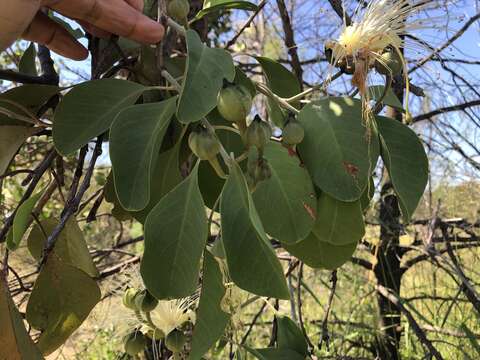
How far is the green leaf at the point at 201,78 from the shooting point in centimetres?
49

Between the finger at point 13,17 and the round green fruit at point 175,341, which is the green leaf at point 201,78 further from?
the round green fruit at point 175,341

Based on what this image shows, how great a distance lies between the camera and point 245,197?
510mm

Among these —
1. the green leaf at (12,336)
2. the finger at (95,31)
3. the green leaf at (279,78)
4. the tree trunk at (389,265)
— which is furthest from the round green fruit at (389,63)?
the tree trunk at (389,265)

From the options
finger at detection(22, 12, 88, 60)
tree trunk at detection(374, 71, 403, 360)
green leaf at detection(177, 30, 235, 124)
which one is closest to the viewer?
green leaf at detection(177, 30, 235, 124)

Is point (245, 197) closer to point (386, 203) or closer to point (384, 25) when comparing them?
point (384, 25)

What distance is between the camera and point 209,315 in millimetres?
579

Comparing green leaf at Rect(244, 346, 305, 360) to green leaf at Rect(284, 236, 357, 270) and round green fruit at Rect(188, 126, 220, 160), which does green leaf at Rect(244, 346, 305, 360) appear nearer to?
green leaf at Rect(284, 236, 357, 270)

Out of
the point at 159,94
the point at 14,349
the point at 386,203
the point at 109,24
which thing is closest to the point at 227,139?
the point at 159,94

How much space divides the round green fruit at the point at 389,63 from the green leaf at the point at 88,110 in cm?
29

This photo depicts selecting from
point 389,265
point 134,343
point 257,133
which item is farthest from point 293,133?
point 389,265

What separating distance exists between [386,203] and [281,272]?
1.16m

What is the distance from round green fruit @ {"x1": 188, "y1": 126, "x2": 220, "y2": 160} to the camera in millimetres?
531

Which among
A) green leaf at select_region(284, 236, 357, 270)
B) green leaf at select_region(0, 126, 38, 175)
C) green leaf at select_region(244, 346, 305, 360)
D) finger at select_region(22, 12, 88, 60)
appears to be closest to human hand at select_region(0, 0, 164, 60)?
finger at select_region(22, 12, 88, 60)

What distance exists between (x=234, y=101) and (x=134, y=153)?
0.12m
